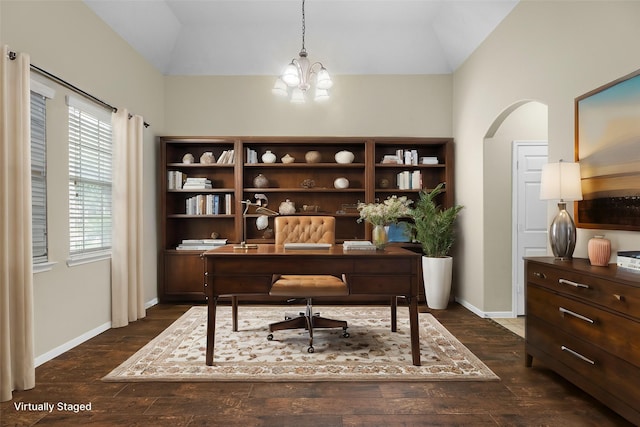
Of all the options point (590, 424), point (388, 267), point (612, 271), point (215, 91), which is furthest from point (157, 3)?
point (590, 424)

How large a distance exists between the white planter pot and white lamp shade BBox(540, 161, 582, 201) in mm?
2100

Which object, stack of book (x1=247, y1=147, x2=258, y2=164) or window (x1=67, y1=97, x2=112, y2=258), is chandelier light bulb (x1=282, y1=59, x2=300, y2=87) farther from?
stack of book (x1=247, y1=147, x2=258, y2=164)

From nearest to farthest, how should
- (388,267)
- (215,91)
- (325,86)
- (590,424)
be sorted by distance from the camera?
1. (590,424)
2. (388,267)
3. (325,86)
4. (215,91)

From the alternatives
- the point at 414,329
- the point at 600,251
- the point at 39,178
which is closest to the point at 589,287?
the point at 600,251

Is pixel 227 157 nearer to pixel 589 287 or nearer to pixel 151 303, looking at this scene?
pixel 151 303

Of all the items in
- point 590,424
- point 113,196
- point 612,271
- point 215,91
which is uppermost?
point 215,91

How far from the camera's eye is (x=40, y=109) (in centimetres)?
305

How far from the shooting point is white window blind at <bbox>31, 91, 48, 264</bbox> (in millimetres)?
2986

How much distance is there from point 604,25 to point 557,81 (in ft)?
1.83

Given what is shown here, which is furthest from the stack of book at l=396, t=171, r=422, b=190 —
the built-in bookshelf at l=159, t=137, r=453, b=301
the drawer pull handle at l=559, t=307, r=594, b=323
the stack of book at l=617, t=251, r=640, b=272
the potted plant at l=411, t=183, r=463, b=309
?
the stack of book at l=617, t=251, r=640, b=272

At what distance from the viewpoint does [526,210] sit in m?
4.44

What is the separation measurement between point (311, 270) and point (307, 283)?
0.89ft

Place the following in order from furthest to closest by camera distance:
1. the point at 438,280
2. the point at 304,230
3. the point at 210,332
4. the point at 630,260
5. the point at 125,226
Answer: the point at 438,280 → the point at 125,226 → the point at 304,230 → the point at 210,332 → the point at 630,260

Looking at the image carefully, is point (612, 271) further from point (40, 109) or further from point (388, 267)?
point (40, 109)
